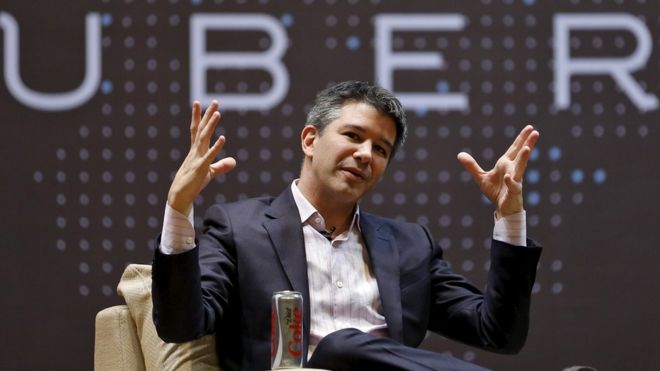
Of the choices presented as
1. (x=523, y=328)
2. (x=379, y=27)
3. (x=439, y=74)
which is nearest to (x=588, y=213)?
(x=439, y=74)

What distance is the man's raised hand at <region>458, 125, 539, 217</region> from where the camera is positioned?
2760 millimetres

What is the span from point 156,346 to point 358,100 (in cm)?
100

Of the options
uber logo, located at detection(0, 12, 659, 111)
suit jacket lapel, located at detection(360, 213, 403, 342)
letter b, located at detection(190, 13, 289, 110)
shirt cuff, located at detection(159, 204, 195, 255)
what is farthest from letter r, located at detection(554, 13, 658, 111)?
shirt cuff, located at detection(159, 204, 195, 255)

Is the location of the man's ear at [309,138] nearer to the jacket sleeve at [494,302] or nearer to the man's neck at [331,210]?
the man's neck at [331,210]

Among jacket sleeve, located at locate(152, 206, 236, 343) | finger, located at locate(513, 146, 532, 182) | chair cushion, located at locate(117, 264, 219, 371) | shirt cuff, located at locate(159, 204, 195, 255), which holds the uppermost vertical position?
finger, located at locate(513, 146, 532, 182)

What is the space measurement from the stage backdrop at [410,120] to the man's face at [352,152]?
1.25 metres

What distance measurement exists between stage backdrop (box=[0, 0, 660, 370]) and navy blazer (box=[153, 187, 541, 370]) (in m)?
1.23

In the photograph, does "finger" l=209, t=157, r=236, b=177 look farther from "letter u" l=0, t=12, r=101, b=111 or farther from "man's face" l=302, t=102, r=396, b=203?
"letter u" l=0, t=12, r=101, b=111

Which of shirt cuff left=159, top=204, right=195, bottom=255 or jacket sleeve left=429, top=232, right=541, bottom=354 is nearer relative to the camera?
shirt cuff left=159, top=204, right=195, bottom=255

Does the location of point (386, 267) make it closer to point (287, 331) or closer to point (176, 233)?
point (287, 331)

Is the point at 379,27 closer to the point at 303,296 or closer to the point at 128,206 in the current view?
the point at 128,206

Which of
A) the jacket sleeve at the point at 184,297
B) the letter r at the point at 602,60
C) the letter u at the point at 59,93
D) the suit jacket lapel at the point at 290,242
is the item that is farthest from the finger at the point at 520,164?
the letter u at the point at 59,93

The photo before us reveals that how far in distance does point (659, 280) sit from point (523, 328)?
167 centimetres

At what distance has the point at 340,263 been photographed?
2988 millimetres
